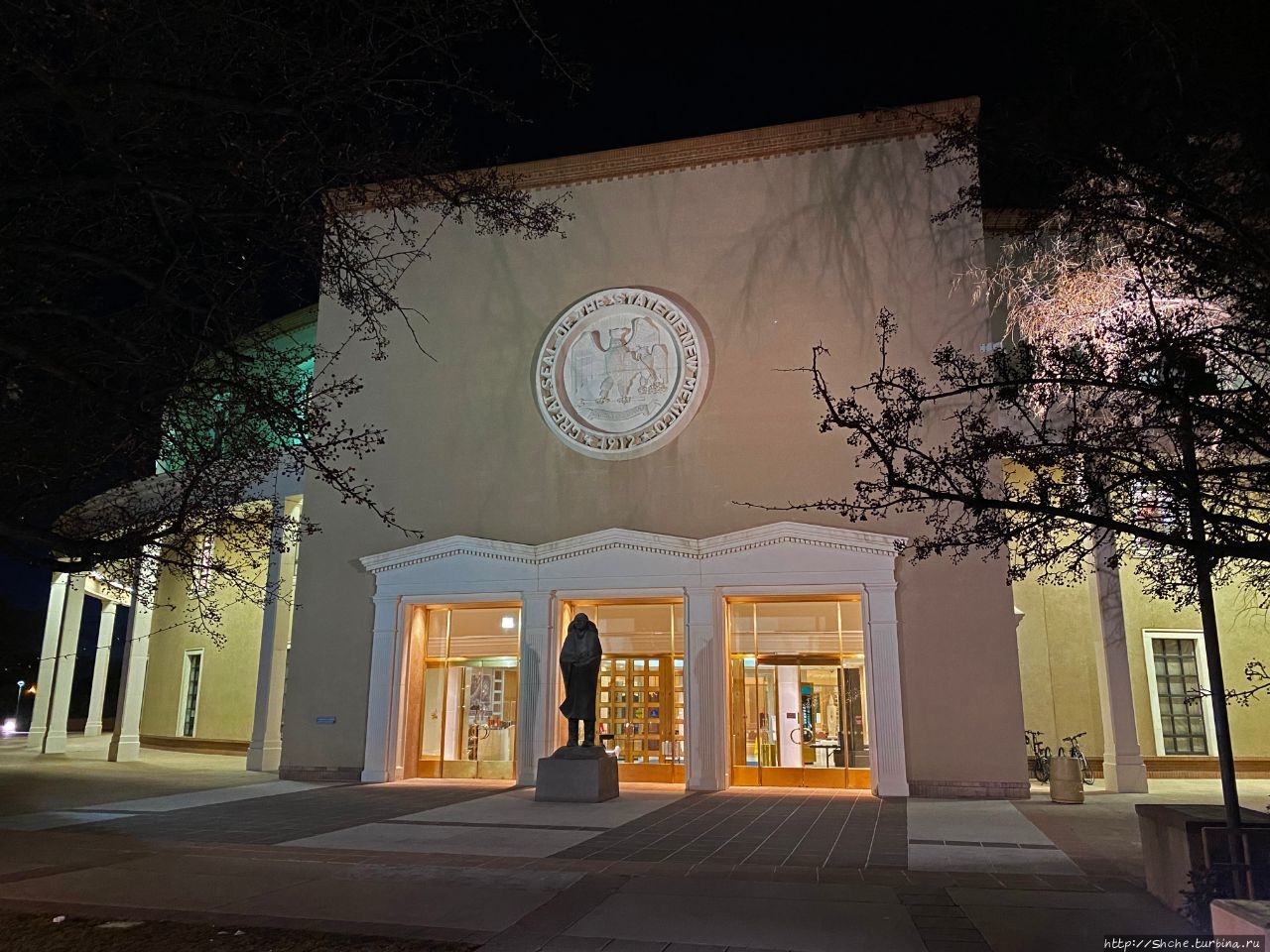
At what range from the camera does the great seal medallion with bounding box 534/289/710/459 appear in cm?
1722

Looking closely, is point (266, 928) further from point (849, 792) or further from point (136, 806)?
point (849, 792)

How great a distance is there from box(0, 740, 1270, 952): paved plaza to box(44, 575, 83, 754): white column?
14.8 metres

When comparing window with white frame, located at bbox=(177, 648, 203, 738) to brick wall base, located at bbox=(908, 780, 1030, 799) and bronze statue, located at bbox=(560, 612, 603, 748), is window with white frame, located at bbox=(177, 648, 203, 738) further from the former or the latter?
brick wall base, located at bbox=(908, 780, 1030, 799)

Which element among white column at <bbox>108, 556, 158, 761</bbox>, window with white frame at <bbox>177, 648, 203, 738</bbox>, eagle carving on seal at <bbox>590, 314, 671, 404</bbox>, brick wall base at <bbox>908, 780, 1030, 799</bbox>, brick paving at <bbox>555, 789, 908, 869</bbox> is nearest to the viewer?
brick paving at <bbox>555, 789, 908, 869</bbox>

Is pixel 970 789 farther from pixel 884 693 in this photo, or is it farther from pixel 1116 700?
pixel 1116 700

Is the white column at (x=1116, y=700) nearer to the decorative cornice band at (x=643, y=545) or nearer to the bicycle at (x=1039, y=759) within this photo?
the bicycle at (x=1039, y=759)

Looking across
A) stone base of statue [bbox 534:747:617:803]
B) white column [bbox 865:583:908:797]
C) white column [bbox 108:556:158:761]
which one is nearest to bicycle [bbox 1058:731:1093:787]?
white column [bbox 865:583:908:797]

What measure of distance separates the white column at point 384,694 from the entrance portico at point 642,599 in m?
0.02

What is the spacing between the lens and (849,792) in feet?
49.7

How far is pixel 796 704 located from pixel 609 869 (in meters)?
8.60

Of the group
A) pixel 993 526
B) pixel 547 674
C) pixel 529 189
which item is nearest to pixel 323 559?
pixel 547 674

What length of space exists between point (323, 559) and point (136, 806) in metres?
6.10

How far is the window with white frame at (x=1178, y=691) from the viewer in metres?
18.3

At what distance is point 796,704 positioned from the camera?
632 inches
